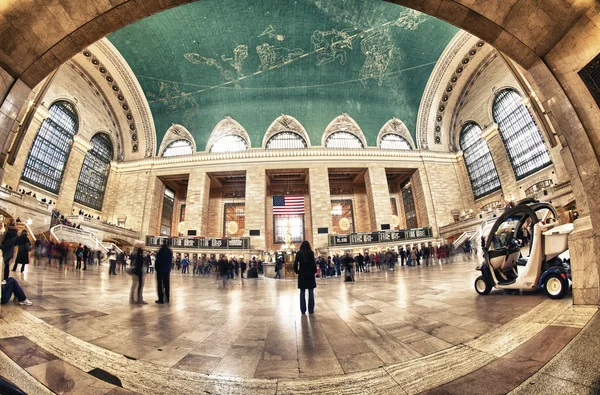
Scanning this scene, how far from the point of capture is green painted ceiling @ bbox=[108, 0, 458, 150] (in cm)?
1858

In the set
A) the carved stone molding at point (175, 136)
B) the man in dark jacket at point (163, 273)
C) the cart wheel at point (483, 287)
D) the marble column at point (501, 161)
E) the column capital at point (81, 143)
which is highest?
the carved stone molding at point (175, 136)

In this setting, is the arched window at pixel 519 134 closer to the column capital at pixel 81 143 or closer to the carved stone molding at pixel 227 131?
the carved stone molding at pixel 227 131

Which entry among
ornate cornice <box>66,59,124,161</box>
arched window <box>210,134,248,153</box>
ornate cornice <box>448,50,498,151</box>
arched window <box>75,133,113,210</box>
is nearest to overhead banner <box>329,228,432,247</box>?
ornate cornice <box>448,50,498,151</box>

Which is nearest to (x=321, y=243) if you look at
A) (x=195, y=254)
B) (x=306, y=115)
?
(x=195, y=254)

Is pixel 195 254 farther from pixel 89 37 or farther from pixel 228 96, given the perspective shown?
pixel 89 37

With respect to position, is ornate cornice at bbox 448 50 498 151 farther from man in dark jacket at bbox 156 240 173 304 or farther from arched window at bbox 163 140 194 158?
man in dark jacket at bbox 156 240 173 304

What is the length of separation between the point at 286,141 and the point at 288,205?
9.09m

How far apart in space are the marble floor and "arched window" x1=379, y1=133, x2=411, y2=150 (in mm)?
24039

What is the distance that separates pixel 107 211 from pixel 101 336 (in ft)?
88.7

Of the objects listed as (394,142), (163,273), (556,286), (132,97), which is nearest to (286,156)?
(394,142)

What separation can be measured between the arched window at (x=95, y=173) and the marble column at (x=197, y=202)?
896 cm

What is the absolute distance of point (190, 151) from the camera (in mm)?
25141

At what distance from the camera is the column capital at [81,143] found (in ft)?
69.8

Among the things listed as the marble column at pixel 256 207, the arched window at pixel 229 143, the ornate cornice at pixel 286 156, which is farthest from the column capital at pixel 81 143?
the marble column at pixel 256 207
